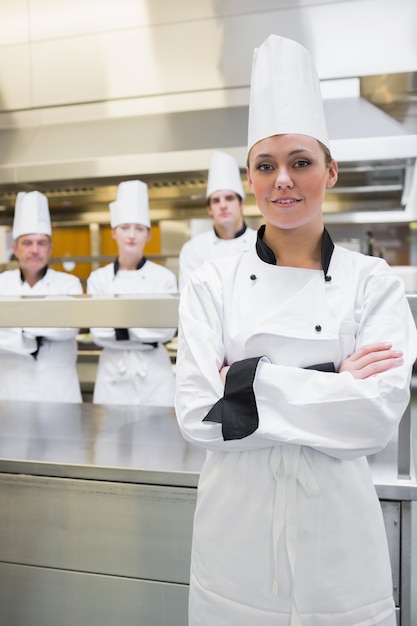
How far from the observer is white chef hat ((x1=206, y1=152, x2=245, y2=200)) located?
9.39 feet

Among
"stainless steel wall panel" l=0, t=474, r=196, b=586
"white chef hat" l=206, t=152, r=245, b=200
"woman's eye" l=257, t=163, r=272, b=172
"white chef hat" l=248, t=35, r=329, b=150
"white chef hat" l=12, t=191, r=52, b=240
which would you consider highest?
"white chef hat" l=206, t=152, r=245, b=200

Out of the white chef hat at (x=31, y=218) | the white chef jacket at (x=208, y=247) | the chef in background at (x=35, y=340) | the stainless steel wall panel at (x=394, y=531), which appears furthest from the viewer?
the white chef jacket at (x=208, y=247)

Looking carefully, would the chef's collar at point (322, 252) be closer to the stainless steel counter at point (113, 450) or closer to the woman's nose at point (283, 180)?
the woman's nose at point (283, 180)

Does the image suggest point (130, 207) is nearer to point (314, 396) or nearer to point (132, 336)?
point (132, 336)

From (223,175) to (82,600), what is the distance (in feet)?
6.94

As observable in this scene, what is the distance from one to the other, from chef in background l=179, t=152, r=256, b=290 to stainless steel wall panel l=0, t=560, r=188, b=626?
1.66m

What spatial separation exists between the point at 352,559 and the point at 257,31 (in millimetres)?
3318

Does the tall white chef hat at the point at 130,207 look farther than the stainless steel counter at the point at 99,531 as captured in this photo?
Yes

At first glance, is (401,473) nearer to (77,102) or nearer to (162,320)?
(162,320)

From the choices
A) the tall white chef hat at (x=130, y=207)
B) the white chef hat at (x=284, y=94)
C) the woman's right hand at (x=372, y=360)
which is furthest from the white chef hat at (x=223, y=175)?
the woman's right hand at (x=372, y=360)

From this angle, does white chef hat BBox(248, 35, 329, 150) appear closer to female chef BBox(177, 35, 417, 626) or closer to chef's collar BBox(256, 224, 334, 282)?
female chef BBox(177, 35, 417, 626)

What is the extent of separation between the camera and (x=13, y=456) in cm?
141

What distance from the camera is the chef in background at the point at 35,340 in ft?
7.75

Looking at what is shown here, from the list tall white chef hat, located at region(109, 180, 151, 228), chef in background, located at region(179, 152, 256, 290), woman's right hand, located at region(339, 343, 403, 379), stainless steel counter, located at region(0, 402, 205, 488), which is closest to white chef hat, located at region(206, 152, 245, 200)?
chef in background, located at region(179, 152, 256, 290)
